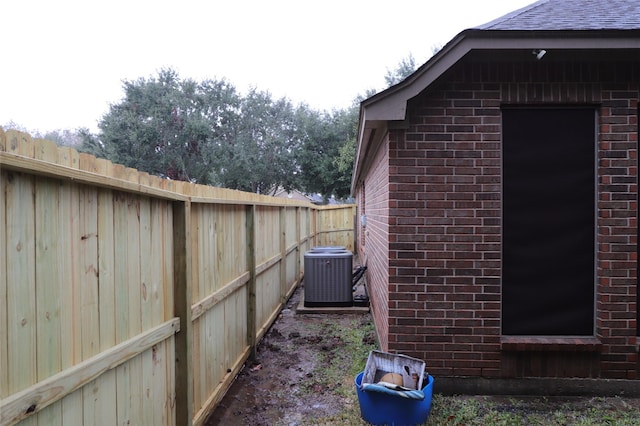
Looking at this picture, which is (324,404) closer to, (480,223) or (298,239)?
(480,223)

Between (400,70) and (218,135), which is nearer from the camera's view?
(400,70)

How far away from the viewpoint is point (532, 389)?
418cm

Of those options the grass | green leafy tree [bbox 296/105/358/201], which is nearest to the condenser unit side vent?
the grass

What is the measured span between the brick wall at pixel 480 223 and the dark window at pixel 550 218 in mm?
113

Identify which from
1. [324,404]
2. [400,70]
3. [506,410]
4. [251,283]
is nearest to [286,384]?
[324,404]

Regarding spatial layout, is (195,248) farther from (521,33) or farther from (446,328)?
(521,33)

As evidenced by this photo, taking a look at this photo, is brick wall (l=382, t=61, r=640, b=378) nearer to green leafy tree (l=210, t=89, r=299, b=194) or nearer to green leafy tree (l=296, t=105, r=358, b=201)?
green leafy tree (l=296, t=105, r=358, b=201)

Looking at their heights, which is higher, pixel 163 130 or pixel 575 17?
pixel 163 130

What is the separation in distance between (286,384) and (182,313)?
6.20ft

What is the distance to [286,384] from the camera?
4637 millimetres

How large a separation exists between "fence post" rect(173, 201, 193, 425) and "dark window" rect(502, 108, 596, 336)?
9.61ft

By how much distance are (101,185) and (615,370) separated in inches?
181

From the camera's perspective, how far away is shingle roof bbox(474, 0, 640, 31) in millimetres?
3900

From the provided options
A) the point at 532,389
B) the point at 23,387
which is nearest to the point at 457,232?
the point at 532,389
